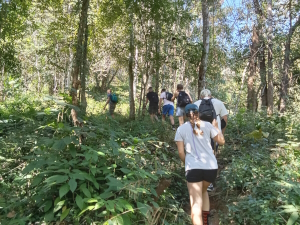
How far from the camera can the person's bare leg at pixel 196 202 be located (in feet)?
11.7

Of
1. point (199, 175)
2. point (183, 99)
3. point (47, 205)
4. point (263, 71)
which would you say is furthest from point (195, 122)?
point (263, 71)

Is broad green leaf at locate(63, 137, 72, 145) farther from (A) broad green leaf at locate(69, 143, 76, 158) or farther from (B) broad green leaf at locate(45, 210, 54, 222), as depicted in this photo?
(B) broad green leaf at locate(45, 210, 54, 222)

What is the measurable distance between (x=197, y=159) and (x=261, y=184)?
1703 millimetres

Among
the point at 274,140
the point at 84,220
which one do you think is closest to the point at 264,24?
the point at 274,140

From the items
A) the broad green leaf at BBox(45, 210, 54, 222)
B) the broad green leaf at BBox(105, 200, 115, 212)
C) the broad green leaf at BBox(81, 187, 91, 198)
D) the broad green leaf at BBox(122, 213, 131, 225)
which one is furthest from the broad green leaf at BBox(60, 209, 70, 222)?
the broad green leaf at BBox(122, 213, 131, 225)

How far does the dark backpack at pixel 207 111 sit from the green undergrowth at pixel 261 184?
3.72 ft

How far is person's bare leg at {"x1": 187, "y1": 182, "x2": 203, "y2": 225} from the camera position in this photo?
3570 mm

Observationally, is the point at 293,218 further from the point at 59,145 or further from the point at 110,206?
the point at 59,145

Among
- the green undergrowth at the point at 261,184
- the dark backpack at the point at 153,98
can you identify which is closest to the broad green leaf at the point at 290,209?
the green undergrowth at the point at 261,184

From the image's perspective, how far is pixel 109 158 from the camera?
405 cm

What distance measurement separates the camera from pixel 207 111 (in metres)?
5.63

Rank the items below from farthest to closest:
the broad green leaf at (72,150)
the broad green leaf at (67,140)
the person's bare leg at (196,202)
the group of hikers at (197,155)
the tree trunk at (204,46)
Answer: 1. the tree trunk at (204,46)
2. the group of hikers at (197,155)
3. the person's bare leg at (196,202)
4. the broad green leaf at (72,150)
5. the broad green leaf at (67,140)

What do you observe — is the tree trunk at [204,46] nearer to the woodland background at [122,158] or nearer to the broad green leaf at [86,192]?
the woodland background at [122,158]

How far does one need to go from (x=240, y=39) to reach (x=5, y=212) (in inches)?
628
